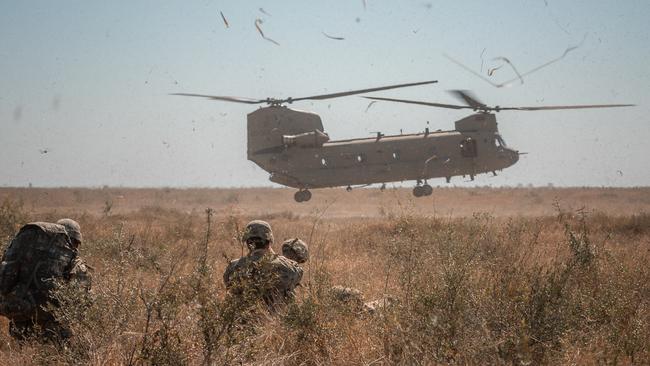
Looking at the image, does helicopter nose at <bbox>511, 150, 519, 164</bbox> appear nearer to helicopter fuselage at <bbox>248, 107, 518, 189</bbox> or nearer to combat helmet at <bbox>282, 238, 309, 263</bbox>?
helicopter fuselage at <bbox>248, 107, 518, 189</bbox>

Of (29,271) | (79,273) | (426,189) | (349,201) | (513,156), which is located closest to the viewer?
(29,271)

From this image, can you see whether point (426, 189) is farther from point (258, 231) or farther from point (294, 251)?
point (258, 231)

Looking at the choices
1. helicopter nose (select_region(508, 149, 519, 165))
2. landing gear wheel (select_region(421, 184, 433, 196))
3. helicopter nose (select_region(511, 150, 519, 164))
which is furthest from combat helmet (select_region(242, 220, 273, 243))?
helicopter nose (select_region(511, 150, 519, 164))

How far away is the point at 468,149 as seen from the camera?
66.2 ft

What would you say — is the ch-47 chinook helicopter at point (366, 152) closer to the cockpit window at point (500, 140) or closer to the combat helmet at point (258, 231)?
the cockpit window at point (500, 140)

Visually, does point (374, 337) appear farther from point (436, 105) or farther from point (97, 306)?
point (436, 105)

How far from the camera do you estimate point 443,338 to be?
443 centimetres

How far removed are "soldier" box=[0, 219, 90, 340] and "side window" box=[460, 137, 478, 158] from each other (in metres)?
16.7

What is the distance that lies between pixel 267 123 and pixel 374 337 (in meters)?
17.4

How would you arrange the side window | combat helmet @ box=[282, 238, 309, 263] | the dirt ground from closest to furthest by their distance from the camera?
combat helmet @ box=[282, 238, 309, 263] < the side window < the dirt ground

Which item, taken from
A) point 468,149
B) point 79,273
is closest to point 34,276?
point 79,273

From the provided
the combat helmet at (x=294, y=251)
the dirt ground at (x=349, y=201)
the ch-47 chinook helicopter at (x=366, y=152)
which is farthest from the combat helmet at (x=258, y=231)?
the dirt ground at (x=349, y=201)

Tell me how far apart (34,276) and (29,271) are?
0.22 ft

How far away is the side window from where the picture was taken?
66.2 ft
